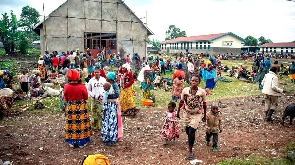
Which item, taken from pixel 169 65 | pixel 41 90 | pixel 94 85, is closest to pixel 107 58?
pixel 169 65

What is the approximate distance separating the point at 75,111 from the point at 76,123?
272 millimetres

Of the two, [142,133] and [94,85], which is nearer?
[94,85]

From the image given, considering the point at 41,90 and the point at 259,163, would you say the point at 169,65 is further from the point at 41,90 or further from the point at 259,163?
the point at 259,163

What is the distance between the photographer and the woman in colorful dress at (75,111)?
204 inches

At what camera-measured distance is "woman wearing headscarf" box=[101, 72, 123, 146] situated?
221 inches

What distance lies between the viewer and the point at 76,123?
5324mm

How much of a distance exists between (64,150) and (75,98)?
49.6 inches

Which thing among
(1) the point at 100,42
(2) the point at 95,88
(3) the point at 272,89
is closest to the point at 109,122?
(2) the point at 95,88

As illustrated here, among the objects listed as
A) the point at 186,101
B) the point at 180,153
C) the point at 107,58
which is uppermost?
the point at 107,58

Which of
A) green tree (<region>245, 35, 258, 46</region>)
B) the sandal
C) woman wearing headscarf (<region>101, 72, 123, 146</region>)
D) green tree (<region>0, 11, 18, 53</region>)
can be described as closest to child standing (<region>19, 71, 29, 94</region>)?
woman wearing headscarf (<region>101, 72, 123, 146</region>)

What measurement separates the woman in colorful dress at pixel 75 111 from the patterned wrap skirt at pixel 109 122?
0.40 m

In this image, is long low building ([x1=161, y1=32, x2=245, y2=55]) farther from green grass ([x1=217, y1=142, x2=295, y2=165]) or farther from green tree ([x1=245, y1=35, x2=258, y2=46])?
green grass ([x1=217, y1=142, x2=295, y2=165])

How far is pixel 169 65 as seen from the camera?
20.9 metres

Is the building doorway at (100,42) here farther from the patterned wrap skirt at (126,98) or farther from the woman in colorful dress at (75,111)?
the woman in colorful dress at (75,111)
